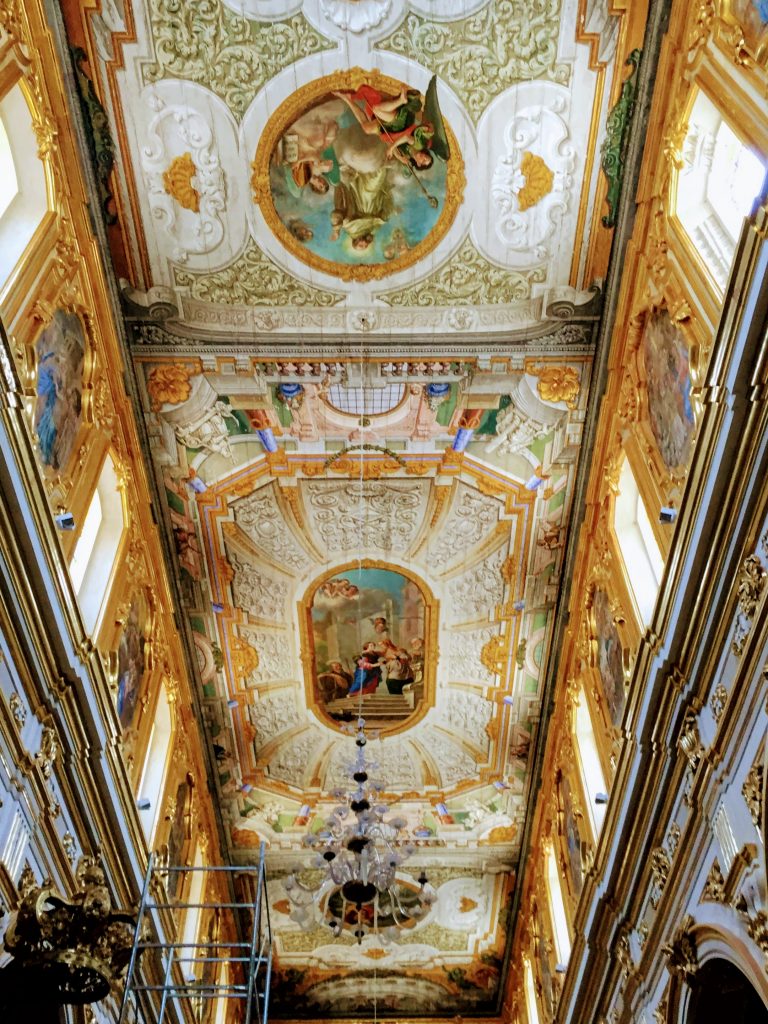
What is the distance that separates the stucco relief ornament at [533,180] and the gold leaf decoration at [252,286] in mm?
2211

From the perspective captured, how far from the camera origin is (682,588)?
7.88 metres

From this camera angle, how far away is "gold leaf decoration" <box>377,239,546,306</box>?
1062 cm

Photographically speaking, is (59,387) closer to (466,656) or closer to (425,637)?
(425,637)

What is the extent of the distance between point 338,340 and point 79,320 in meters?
3.16

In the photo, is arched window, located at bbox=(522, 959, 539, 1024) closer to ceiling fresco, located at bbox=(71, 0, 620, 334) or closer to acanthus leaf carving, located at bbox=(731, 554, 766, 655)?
acanthus leaf carving, located at bbox=(731, 554, 766, 655)

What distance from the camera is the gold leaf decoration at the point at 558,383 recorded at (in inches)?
449

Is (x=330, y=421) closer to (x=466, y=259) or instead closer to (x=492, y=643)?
(x=466, y=259)

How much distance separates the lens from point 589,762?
12289mm

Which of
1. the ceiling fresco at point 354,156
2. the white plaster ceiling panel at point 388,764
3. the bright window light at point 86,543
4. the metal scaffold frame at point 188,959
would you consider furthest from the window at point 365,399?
the white plaster ceiling panel at point 388,764

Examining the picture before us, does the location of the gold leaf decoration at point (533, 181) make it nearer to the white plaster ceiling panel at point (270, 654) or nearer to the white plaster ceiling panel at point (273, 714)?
the white plaster ceiling panel at point (270, 654)

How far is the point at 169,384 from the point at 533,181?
5.10 meters

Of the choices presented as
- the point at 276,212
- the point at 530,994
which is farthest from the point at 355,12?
the point at 530,994

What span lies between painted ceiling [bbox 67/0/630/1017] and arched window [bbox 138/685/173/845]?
1.41 metres

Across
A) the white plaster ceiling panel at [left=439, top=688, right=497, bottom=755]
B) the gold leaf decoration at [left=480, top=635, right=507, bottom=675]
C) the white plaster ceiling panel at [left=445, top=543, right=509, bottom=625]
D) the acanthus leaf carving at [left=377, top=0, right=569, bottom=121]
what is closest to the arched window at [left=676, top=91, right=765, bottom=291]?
the acanthus leaf carving at [left=377, top=0, right=569, bottom=121]
